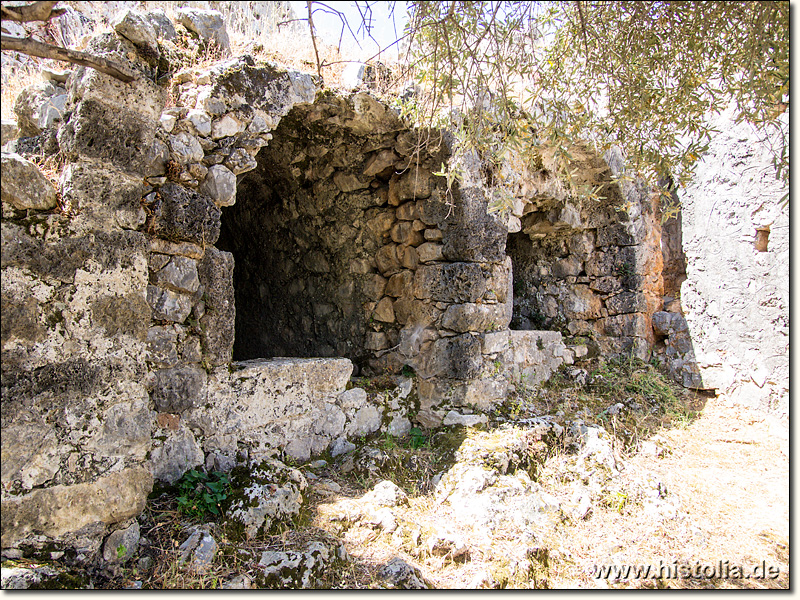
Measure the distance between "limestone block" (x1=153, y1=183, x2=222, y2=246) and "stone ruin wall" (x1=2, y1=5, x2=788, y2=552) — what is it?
12 mm

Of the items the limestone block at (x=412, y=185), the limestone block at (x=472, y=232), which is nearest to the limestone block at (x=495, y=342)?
the limestone block at (x=472, y=232)

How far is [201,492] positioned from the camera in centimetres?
271

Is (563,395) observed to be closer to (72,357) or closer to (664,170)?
(664,170)

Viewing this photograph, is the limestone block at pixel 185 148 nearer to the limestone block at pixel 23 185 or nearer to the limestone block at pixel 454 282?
the limestone block at pixel 23 185

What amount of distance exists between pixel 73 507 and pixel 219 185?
1.70 meters


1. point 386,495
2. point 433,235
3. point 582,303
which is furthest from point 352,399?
point 582,303

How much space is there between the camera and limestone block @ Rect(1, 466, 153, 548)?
204 centimetres

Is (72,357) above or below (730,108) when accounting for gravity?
below

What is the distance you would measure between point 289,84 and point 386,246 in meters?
1.57

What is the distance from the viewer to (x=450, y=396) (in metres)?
3.98

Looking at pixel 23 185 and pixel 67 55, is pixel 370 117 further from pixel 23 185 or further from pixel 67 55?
pixel 23 185

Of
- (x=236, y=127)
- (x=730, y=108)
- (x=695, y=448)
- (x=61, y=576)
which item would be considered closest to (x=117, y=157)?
(x=236, y=127)

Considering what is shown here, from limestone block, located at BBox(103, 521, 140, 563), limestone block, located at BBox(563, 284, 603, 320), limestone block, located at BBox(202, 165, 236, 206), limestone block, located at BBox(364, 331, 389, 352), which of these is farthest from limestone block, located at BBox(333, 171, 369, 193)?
limestone block, located at BBox(103, 521, 140, 563)

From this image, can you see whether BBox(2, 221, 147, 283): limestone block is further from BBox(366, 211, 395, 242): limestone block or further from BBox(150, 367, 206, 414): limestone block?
BBox(366, 211, 395, 242): limestone block
